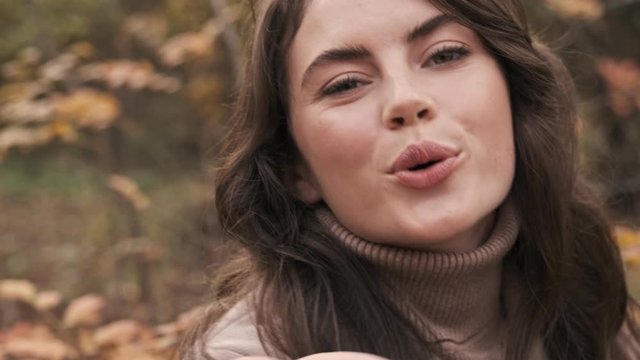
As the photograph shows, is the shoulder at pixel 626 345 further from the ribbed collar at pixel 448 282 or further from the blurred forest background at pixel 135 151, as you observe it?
the blurred forest background at pixel 135 151

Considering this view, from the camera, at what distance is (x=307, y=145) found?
181cm

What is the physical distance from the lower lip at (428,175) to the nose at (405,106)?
8 cm

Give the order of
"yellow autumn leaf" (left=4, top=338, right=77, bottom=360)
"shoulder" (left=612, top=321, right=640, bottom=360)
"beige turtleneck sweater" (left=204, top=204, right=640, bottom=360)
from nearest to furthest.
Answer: "beige turtleneck sweater" (left=204, top=204, right=640, bottom=360) < "shoulder" (left=612, top=321, right=640, bottom=360) < "yellow autumn leaf" (left=4, top=338, right=77, bottom=360)

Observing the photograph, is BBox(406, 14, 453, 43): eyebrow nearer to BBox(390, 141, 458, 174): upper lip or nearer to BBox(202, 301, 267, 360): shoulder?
BBox(390, 141, 458, 174): upper lip

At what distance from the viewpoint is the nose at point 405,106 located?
1646mm

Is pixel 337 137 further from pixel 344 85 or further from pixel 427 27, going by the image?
pixel 427 27

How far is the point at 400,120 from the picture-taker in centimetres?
166

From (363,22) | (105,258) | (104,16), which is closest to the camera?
(363,22)

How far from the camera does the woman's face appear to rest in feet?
5.49

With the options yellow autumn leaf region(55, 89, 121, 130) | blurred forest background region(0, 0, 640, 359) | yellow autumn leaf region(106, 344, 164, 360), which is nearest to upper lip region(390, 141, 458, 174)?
blurred forest background region(0, 0, 640, 359)

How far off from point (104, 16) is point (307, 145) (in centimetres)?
599

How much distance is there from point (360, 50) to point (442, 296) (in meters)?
0.51

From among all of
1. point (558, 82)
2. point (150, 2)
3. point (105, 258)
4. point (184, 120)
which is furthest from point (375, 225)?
point (184, 120)

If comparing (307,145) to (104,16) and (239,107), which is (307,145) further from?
(104,16)
